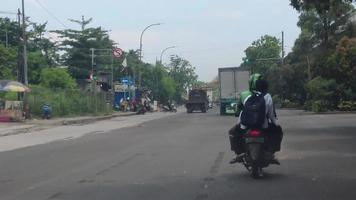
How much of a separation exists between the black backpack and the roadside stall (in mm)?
30933

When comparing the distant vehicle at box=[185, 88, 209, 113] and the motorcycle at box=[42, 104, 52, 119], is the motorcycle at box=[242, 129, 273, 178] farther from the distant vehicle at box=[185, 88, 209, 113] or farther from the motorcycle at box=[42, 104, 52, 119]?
the distant vehicle at box=[185, 88, 209, 113]

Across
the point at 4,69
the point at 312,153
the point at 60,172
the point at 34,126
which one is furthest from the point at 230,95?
the point at 60,172

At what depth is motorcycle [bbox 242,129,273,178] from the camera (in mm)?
11117

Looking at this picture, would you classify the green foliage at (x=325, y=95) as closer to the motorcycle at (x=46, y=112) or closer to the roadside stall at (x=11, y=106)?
the motorcycle at (x=46, y=112)

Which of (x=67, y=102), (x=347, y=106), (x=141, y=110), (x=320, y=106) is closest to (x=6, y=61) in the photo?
(x=141, y=110)

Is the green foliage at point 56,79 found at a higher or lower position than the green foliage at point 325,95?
higher

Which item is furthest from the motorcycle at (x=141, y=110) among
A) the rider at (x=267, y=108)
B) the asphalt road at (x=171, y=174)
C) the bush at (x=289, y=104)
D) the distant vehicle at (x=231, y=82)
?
the rider at (x=267, y=108)

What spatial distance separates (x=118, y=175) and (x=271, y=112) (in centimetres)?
320

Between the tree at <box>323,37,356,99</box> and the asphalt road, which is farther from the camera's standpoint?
the tree at <box>323,37,356,99</box>

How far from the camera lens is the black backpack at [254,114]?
1119cm

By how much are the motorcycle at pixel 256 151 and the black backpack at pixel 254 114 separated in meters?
0.13

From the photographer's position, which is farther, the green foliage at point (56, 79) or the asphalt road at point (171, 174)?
the green foliage at point (56, 79)

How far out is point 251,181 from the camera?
1097 centimetres

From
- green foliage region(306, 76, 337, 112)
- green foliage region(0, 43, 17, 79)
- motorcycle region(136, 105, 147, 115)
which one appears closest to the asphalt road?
green foliage region(306, 76, 337, 112)
